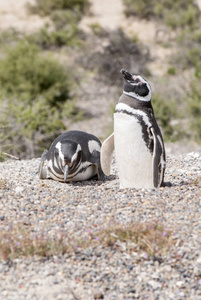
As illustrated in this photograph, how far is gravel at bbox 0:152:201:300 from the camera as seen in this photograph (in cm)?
312

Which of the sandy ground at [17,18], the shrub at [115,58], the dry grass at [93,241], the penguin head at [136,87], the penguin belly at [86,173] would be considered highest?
the sandy ground at [17,18]

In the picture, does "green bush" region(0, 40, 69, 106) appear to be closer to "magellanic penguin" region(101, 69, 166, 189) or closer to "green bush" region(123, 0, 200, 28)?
"magellanic penguin" region(101, 69, 166, 189)

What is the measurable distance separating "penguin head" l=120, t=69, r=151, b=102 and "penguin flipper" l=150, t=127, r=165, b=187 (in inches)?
15.0

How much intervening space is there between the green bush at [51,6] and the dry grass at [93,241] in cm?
2147

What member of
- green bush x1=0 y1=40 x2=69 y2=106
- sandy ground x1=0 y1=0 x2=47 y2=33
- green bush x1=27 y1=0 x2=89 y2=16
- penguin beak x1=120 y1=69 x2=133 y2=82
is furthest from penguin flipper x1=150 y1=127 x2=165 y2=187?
green bush x1=27 y1=0 x2=89 y2=16

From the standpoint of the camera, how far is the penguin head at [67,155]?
499cm

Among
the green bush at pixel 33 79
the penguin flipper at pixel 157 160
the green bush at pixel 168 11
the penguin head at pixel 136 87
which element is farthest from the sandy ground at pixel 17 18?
the penguin flipper at pixel 157 160

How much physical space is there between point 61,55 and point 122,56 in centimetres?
307

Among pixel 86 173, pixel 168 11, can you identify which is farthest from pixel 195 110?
pixel 168 11

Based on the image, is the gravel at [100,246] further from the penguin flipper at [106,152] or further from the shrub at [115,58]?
the shrub at [115,58]

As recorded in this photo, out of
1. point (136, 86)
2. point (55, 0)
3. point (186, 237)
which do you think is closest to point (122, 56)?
point (55, 0)

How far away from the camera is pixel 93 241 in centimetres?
353

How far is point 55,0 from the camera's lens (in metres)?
23.8

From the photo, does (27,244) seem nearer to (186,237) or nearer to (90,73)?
(186,237)
